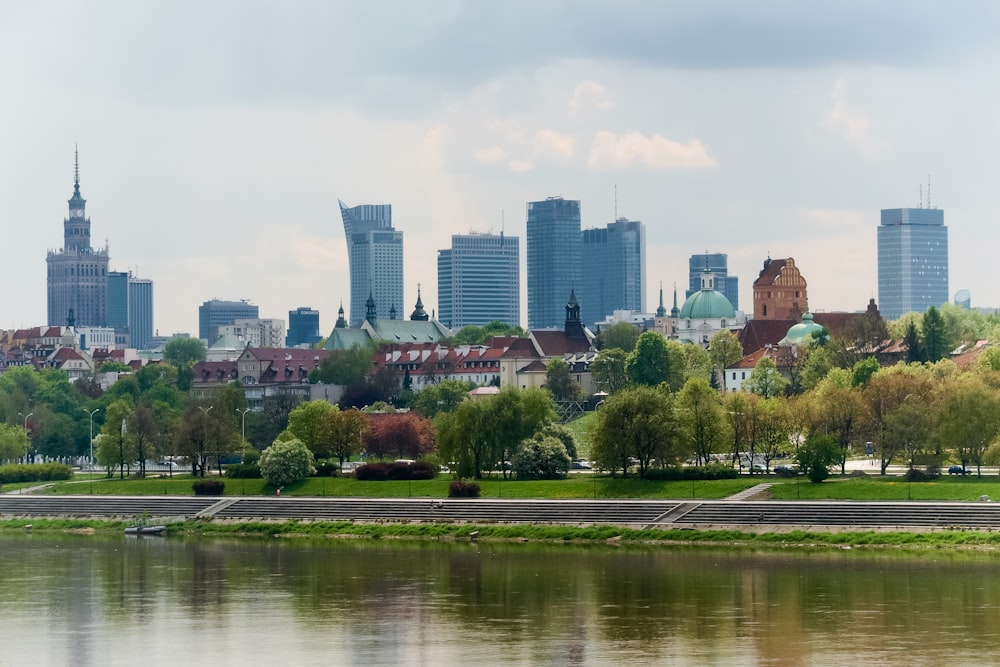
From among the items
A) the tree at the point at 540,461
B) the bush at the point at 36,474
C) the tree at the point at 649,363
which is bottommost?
the bush at the point at 36,474

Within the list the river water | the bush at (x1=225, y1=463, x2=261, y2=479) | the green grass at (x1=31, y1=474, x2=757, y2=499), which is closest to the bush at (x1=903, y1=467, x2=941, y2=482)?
the green grass at (x1=31, y1=474, x2=757, y2=499)

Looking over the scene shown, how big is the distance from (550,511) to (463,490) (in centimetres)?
968

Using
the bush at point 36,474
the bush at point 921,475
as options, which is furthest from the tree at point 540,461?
the bush at point 36,474

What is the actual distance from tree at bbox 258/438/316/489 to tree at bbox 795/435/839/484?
34.8 m

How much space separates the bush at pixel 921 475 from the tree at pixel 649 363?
258ft

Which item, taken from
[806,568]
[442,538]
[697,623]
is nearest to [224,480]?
[442,538]

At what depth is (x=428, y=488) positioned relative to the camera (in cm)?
12788

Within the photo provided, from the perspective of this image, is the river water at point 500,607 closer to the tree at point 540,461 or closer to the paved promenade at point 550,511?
the paved promenade at point 550,511

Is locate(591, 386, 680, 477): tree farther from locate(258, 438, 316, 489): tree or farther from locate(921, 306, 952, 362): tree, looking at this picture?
locate(921, 306, 952, 362): tree

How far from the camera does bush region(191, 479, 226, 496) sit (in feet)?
441

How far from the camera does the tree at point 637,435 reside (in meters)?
123

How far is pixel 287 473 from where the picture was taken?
13538cm

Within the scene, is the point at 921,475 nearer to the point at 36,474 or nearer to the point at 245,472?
the point at 245,472

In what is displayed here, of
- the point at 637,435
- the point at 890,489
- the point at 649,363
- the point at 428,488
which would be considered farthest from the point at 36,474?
the point at 890,489
